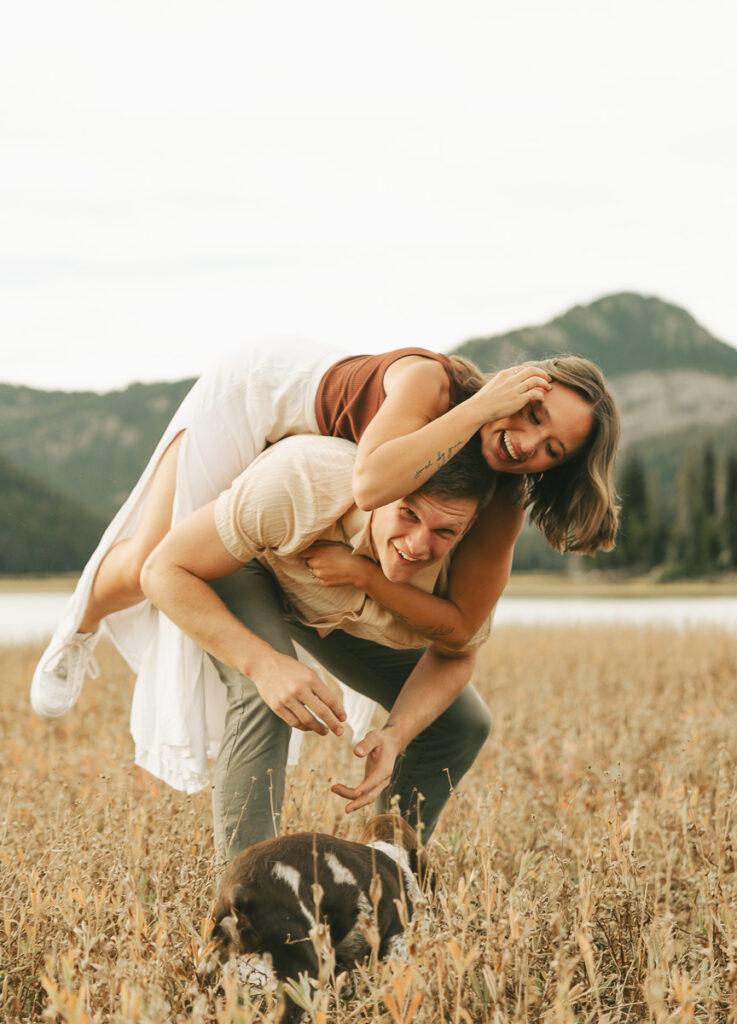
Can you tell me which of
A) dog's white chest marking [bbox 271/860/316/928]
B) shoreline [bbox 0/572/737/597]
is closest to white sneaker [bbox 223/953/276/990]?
dog's white chest marking [bbox 271/860/316/928]

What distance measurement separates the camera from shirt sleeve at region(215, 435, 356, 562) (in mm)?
3098

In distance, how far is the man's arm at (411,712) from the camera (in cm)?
311

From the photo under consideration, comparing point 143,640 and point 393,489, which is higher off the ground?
point 393,489

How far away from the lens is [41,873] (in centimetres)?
347

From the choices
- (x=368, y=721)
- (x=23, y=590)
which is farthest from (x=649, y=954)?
(x=23, y=590)

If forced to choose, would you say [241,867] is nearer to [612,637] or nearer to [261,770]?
[261,770]

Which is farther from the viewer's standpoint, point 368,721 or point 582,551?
point 368,721

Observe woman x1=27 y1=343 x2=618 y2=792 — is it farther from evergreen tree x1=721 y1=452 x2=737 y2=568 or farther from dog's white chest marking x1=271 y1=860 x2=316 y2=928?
evergreen tree x1=721 y1=452 x2=737 y2=568

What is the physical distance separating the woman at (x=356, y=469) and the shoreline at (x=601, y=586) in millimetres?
50154

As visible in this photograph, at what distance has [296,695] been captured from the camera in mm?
3004

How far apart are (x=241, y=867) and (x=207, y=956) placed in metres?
0.24

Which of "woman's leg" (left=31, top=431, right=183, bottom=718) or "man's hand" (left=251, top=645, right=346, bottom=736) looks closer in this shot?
"man's hand" (left=251, top=645, right=346, bottom=736)

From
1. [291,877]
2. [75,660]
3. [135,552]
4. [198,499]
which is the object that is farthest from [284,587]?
[291,877]

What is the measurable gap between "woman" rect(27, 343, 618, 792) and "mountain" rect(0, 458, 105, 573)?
7095 centimetres
